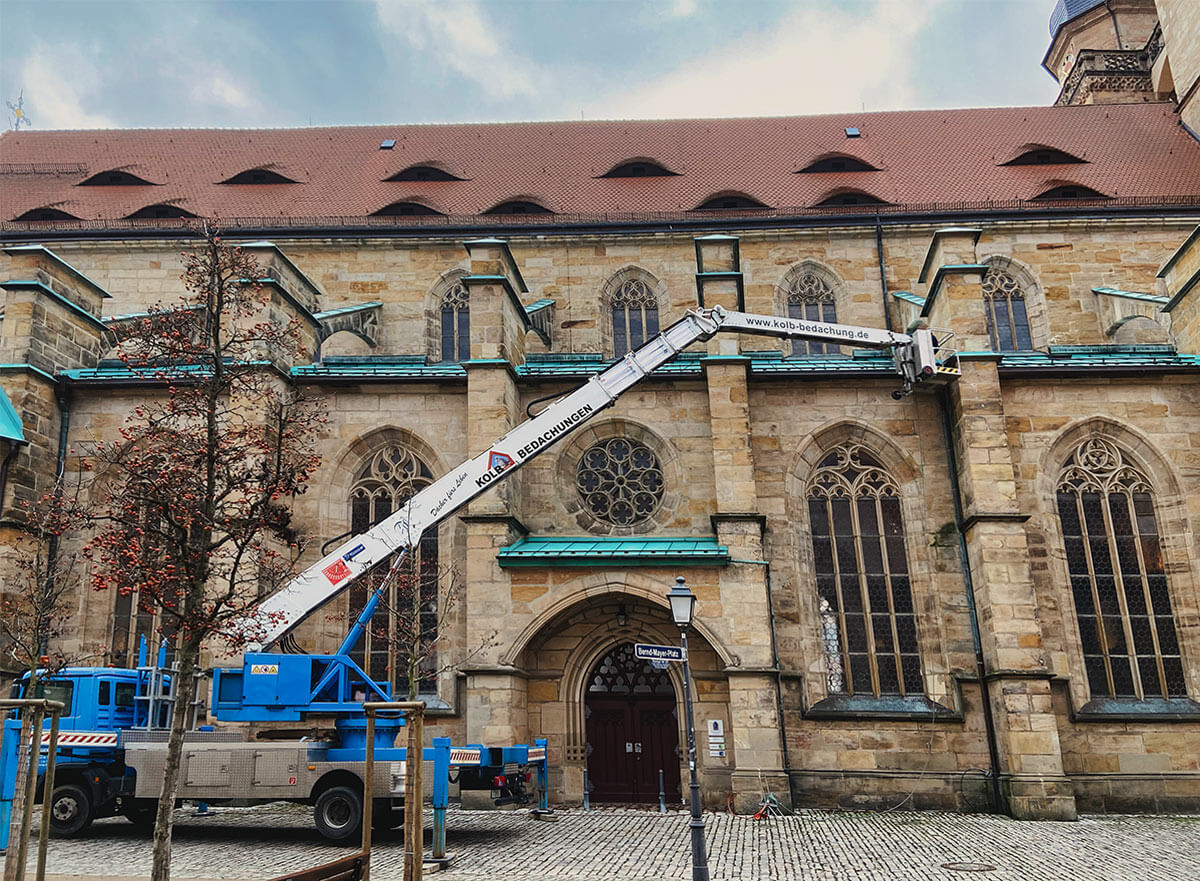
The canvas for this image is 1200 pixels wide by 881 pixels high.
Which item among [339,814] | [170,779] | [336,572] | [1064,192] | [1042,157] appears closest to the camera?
[170,779]

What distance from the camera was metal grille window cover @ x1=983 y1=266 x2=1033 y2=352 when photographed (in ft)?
74.3

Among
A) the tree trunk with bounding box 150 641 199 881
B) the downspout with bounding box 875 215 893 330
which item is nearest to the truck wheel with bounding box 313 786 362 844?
the tree trunk with bounding box 150 641 199 881

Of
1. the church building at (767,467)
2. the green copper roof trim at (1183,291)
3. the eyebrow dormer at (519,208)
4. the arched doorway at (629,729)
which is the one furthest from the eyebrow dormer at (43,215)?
the green copper roof trim at (1183,291)

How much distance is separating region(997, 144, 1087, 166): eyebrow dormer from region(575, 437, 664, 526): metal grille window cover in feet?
44.2

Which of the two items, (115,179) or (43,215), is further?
(115,179)

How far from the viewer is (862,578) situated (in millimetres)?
18094

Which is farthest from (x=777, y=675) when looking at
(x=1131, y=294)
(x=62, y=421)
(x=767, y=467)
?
(x=62, y=421)

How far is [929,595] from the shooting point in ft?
58.4

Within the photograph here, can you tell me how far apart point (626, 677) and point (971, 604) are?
605 cm

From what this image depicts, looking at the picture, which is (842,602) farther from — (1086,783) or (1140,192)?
(1140,192)

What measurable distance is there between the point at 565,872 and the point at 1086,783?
9.76 meters

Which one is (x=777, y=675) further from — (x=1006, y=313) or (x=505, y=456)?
(x=1006, y=313)

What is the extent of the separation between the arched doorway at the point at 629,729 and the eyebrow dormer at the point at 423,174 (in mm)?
13860

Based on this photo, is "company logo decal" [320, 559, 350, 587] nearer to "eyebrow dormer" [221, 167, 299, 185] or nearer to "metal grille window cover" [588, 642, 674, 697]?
"metal grille window cover" [588, 642, 674, 697]
